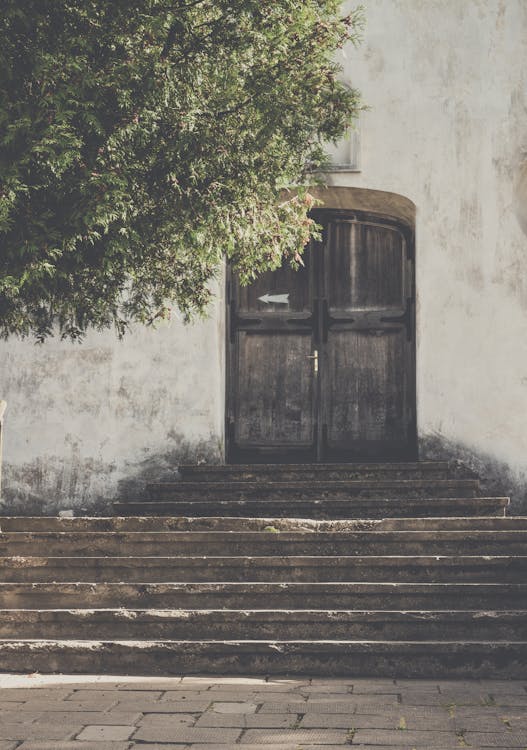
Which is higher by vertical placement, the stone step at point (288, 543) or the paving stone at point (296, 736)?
the stone step at point (288, 543)

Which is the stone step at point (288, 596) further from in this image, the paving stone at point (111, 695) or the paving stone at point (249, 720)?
the paving stone at point (249, 720)

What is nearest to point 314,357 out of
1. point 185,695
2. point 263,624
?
point 263,624

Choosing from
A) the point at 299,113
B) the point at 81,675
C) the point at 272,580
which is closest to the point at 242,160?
the point at 299,113

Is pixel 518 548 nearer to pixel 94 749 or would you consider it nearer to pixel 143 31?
pixel 94 749

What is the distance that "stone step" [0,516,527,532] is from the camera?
7270 millimetres

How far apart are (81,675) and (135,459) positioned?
3.19 m

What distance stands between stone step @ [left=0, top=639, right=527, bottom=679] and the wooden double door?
11.8 ft

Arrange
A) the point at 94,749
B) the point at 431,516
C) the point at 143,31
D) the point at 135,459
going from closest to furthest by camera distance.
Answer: the point at 94,749, the point at 143,31, the point at 431,516, the point at 135,459

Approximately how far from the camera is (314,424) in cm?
967

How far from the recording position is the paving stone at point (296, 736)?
4418 mm

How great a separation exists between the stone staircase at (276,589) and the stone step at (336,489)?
0.05 metres

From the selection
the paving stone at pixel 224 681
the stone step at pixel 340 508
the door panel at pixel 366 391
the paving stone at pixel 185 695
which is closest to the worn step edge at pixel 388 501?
the stone step at pixel 340 508

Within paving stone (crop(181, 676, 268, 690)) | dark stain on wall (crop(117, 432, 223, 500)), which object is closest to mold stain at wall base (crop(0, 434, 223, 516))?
dark stain on wall (crop(117, 432, 223, 500))

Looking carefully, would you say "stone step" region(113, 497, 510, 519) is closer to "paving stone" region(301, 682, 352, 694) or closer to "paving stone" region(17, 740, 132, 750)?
"paving stone" region(301, 682, 352, 694)
